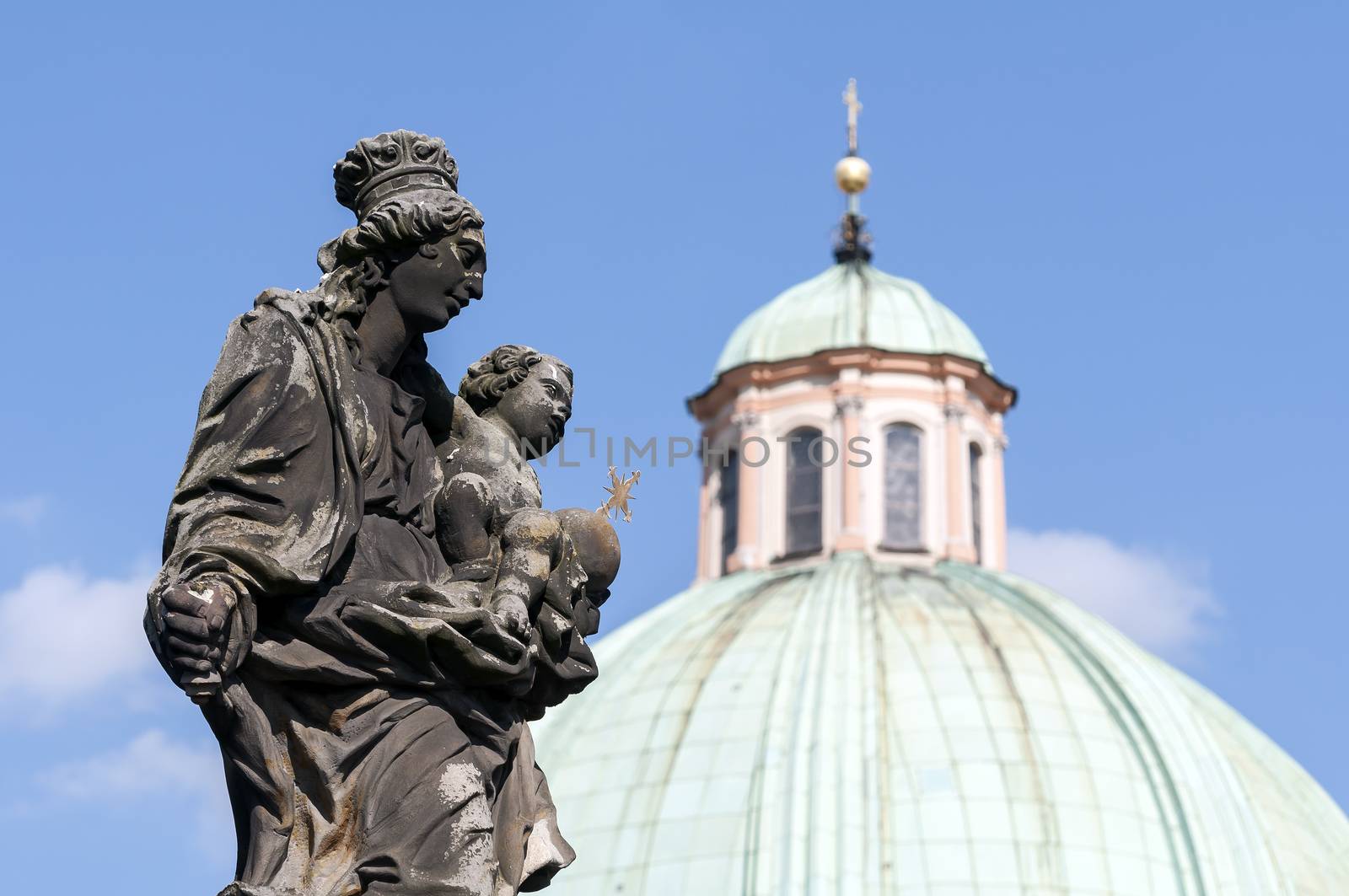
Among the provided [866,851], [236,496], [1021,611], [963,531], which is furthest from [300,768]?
[963,531]

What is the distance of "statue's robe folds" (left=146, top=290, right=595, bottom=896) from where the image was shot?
810 centimetres

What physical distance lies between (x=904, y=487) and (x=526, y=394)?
2157 inches

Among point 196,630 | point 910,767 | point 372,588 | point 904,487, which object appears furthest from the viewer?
point 904,487

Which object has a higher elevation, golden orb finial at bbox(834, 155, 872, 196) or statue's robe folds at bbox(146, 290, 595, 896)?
golden orb finial at bbox(834, 155, 872, 196)

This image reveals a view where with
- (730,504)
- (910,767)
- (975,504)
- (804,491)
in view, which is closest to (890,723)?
(910,767)

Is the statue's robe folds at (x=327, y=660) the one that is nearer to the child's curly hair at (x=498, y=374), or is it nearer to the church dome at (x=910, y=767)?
the child's curly hair at (x=498, y=374)

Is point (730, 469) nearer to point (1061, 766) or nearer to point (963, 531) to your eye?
point (963, 531)

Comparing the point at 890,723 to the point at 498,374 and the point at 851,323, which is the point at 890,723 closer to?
the point at 851,323

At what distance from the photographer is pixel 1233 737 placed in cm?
5919

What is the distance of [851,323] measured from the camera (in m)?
66.0

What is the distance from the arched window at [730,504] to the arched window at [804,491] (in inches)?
44.9

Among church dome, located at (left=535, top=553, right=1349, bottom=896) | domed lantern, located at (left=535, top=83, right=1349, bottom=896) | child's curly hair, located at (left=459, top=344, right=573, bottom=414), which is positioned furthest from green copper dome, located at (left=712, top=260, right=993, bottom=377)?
child's curly hair, located at (left=459, top=344, right=573, bottom=414)

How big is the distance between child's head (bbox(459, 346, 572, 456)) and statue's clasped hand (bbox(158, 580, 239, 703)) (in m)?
1.53

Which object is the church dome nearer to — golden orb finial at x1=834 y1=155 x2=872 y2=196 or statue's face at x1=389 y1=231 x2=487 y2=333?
golden orb finial at x1=834 y1=155 x2=872 y2=196
